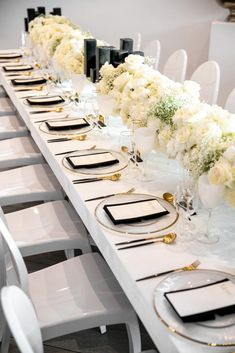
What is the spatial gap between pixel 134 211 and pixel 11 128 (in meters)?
1.98

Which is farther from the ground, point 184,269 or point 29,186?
point 184,269

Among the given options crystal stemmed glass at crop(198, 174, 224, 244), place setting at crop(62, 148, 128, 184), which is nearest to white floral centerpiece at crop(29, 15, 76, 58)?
place setting at crop(62, 148, 128, 184)

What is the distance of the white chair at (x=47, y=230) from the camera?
196 cm

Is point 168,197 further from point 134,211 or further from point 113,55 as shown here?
point 113,55

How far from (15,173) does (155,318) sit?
162 centimetres

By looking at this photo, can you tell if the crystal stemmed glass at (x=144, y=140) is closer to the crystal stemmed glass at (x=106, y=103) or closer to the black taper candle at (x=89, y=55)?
the crystal stemmed glass at (x=106, y=103)

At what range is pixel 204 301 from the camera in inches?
46.6

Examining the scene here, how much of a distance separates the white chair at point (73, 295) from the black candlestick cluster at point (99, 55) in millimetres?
1330

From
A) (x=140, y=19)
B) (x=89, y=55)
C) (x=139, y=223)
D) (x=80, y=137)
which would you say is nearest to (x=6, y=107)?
(x=89, y=55)

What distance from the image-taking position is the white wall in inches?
240

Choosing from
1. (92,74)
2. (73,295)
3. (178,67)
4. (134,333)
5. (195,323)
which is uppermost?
(92,74)

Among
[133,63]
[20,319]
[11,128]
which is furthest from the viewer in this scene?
[11,128]

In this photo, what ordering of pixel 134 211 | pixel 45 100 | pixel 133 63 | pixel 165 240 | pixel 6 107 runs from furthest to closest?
pixel 6 107 < pixel 45 100 < pixel 133 63 < pixel 134 211 < pixel 165 240

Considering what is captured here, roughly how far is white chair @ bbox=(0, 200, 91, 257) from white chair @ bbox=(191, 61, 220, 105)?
1.70 metres
